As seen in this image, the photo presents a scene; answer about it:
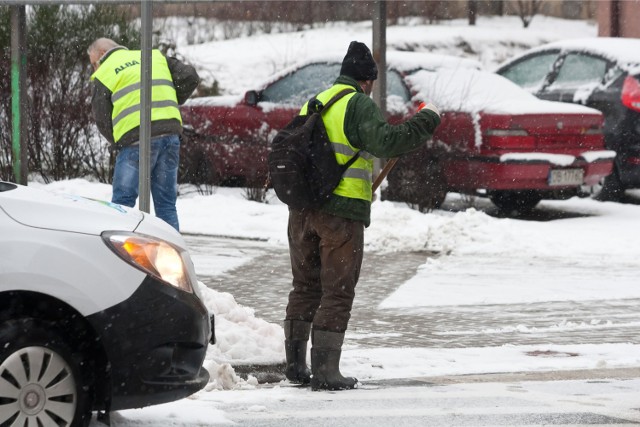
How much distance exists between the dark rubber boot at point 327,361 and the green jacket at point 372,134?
1.91 ft

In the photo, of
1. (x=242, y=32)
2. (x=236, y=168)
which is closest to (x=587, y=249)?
(x=236, y=168)

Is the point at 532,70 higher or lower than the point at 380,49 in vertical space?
lower

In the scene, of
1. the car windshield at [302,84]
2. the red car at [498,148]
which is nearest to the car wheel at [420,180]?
the red car at [498,148]

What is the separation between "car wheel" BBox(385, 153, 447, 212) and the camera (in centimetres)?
1381

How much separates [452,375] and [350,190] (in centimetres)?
120

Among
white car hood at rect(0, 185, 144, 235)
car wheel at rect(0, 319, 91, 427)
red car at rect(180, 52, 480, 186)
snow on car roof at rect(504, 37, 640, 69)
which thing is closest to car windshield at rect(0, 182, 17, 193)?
white car hood at rect(0, 185, 144, 235)

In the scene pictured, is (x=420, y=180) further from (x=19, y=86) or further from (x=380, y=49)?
(x=19, y=86)

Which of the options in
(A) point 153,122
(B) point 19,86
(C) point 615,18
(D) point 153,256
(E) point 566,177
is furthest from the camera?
(C) point 615,18

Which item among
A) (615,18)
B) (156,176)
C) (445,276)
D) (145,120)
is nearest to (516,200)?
(445,276)

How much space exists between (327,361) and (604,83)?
29.3 ft

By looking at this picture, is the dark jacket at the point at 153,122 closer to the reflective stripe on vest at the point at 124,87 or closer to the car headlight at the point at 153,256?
the reflective stripe on vest at the point at 124,87

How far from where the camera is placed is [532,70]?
53.0 feet

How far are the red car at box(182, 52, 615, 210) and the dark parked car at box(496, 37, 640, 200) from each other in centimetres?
63

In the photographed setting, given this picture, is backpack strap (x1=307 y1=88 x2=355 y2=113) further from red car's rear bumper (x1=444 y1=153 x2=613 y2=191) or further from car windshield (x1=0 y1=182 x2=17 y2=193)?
red car's rear bumper (x1=444 y1=153 x2=613 y2=191)
